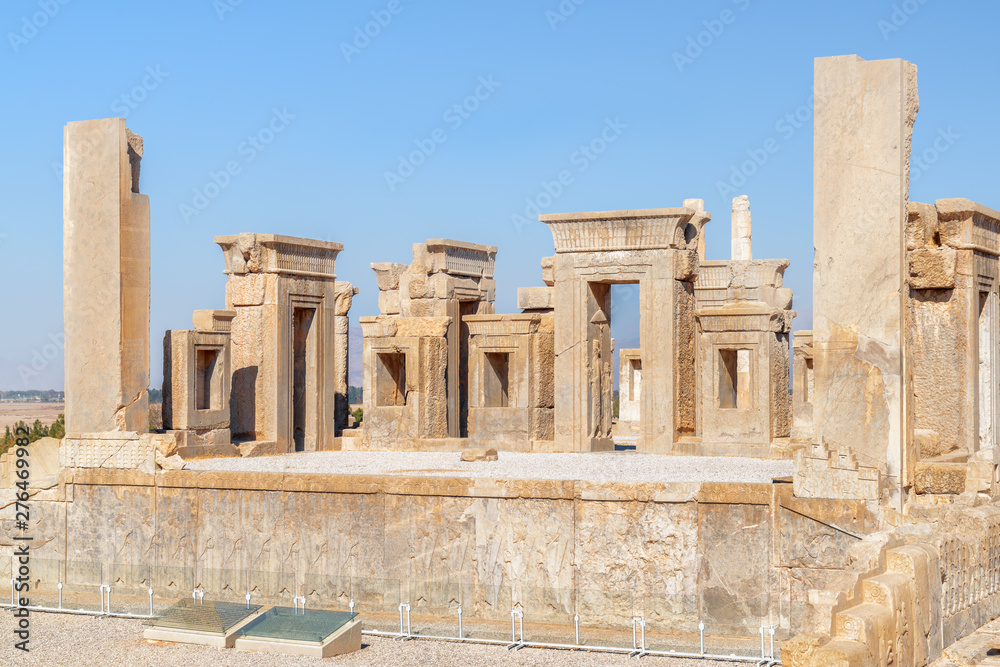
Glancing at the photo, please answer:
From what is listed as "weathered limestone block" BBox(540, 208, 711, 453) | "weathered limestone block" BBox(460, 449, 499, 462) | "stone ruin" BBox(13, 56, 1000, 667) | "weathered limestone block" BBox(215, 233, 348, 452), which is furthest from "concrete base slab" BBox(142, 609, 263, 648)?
"weathered limestone block" BBox(215, 233, 348, 452)

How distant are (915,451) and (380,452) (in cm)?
874

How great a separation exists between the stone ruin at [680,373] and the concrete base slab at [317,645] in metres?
1.66

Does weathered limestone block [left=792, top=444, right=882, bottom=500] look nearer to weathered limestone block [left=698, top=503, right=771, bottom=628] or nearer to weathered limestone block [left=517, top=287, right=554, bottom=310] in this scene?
weathered limestone block [left=698, top=503, right=771, bottom=628]

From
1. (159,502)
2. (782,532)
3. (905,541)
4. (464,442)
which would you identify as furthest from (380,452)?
(905,541)

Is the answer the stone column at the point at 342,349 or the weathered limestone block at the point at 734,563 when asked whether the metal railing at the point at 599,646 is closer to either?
the weathered limestone block at the point at 734,563

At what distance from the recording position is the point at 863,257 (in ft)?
33.3

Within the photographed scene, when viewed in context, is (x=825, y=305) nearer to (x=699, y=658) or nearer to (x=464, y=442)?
(x=699, y=658)

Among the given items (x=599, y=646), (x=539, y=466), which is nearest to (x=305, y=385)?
(x=539, y=466)

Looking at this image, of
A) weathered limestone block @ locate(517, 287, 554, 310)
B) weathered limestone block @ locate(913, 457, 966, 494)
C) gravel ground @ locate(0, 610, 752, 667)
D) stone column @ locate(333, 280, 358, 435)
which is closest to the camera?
gravel ground @ locate(0, 610, 752, 667)

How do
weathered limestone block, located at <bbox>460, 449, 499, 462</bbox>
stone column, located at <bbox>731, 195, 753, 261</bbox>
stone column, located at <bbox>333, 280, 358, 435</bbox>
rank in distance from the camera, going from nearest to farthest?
weathered limestone block, located at <bbox>460, 449, 499, 462</bbox> → stone column, located at <bbox>333, 280, 358, 435</bbox> → stone column, located at <bbox>731, 195, 753, 261</bbox>

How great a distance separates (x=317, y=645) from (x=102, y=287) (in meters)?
5.64

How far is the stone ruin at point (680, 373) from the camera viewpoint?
9977mm

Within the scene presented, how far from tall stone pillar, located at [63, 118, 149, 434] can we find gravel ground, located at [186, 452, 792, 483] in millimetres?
1190

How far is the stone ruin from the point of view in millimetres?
9977
